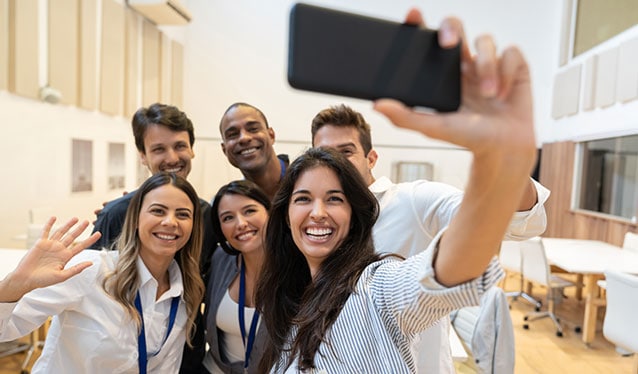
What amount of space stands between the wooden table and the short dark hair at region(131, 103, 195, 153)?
394 centimetres

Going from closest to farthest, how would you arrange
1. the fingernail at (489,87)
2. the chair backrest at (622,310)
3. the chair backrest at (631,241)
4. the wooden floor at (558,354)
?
the fingernail at (489,87), the chair backrest at (622,310), the wooden floor at (558,354), the chair backrest at (631,241)

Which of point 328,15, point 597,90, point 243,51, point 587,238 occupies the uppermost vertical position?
point 243,51

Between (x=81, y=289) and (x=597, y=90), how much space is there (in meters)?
7.08

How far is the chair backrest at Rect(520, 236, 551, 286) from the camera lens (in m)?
4.47

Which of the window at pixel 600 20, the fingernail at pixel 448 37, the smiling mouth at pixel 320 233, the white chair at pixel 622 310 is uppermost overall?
the window at pixel 600 20

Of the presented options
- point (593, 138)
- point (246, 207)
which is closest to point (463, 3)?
point (593, 138)

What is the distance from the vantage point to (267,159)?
2.58m

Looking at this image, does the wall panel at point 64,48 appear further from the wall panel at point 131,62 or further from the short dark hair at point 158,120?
the short dark hair at point 158,120

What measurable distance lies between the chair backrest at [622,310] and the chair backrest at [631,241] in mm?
2300

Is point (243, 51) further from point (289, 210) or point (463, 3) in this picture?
point (289, 210)

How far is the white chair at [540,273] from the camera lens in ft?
14.7

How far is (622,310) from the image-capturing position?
3102mm

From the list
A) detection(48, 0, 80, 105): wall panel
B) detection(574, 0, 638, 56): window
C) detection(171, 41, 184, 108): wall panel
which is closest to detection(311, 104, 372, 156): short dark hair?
detection(48, 0, 80, 105): wall panel

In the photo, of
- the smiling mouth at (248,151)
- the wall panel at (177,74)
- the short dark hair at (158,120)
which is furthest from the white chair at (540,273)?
the wall panel at (177,74)
